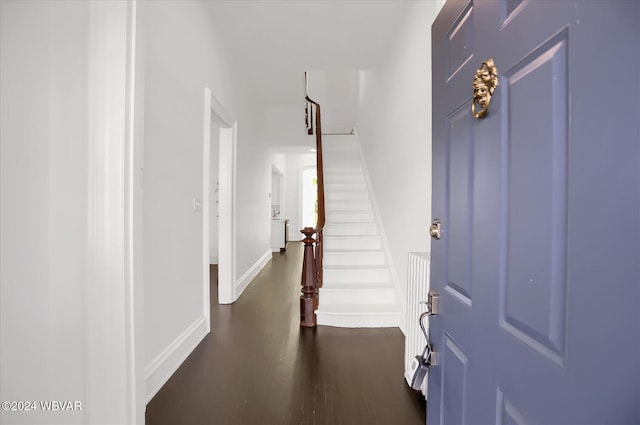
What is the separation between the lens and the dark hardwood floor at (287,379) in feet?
5.41

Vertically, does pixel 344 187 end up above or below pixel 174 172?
above

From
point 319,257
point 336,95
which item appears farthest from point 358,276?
point 336,95

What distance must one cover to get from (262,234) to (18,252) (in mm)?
4678

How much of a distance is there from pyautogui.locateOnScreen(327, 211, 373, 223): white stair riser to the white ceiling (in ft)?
6.80

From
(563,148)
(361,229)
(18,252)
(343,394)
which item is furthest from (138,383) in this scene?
(361,229)

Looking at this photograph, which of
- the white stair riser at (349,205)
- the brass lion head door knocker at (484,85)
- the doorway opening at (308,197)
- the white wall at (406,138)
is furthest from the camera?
the doorway opening at (308,197)

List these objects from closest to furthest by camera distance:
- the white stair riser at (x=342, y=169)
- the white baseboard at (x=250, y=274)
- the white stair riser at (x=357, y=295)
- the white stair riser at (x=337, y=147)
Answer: the white stair riser at (x=357, y=295)
the white baseboard at (x=250, y=274)
the white stair riser at (x=342, y=169)
the white stair riser at (x=337, y=147)

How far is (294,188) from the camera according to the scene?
10477mm

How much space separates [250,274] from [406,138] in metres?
3.09

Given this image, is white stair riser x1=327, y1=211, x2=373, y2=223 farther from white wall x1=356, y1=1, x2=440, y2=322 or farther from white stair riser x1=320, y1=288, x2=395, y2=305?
white stair riser x1=320, y1=288, x2=395, y2=305

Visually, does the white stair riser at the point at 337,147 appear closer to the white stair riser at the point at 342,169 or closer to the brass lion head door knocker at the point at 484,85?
the white stair riser at the point at 342,169

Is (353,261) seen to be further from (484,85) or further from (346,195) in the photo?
(484,85)

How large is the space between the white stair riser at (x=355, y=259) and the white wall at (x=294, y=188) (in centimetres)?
668

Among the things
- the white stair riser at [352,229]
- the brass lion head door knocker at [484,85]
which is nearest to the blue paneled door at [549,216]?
the brass lion head door knocker at [484,85]
